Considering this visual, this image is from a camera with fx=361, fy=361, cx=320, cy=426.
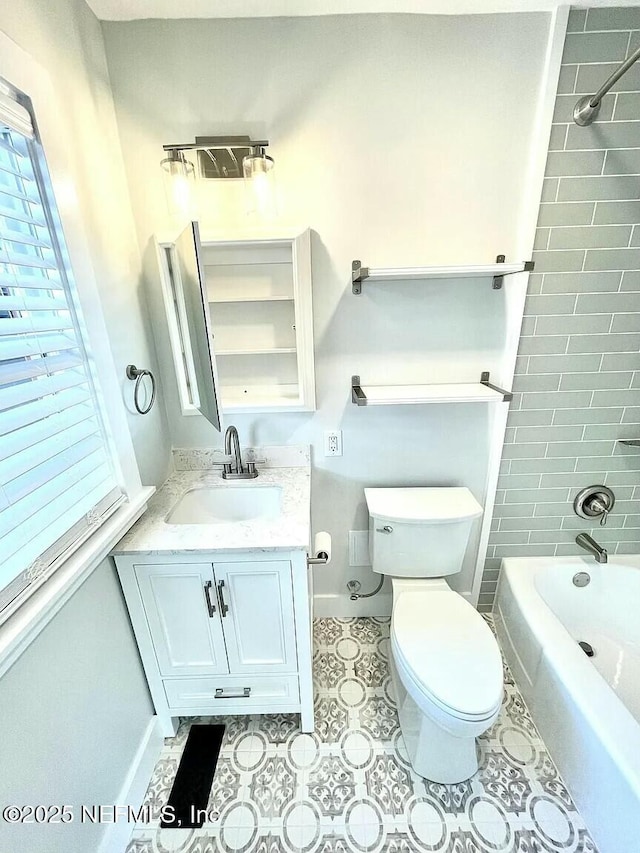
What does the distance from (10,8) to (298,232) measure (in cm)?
83

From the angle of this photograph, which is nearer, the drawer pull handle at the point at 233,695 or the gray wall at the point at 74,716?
the gray wall at the point at 74,716

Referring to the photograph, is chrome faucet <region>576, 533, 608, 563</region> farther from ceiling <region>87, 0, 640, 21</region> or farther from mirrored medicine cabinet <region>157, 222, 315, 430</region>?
ceiling <region>87, 0, 640, 21</region>

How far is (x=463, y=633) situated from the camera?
129cm

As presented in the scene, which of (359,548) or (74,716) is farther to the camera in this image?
(359,548)

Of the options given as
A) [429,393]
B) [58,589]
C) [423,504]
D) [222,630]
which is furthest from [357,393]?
[58,589]

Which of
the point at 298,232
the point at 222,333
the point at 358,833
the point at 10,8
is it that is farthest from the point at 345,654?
A: the point at 10,8

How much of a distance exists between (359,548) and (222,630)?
768 millimetres

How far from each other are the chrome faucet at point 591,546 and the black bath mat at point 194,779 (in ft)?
5.87

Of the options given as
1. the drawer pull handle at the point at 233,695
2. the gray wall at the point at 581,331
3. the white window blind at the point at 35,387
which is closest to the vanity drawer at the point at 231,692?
the drawer pull handle at the point at 233,695

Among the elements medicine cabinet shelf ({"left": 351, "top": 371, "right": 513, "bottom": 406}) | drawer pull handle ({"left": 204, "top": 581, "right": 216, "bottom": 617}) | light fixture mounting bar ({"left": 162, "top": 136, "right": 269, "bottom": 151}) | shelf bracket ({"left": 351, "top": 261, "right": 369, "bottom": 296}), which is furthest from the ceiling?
drawer pull handle ({"left": 204, "top": 581, "right": 216, "bottom": 617})

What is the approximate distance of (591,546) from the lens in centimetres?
169

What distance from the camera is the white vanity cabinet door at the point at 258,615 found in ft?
3.90

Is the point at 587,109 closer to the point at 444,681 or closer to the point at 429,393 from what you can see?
the point at 429,393

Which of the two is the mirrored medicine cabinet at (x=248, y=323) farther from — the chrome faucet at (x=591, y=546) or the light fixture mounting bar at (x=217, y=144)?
the chrome faucet at (x=591, y=546)
